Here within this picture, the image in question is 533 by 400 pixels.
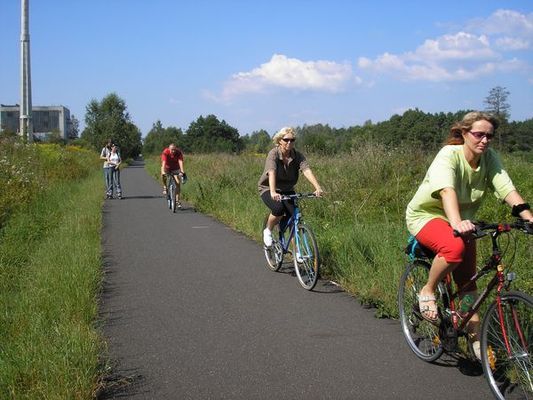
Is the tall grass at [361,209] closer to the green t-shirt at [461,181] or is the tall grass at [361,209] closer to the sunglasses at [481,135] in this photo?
the green t-shirt at [461,181]

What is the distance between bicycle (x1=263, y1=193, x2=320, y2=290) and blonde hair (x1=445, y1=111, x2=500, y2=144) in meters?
2.93

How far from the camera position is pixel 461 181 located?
161 inches

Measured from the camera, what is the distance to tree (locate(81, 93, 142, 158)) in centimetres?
7362

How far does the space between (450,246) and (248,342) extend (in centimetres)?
199

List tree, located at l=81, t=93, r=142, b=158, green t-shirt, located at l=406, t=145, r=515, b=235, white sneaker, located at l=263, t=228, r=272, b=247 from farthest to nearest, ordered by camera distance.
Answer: tree, located at l=81, t=93, r=142, b=158 < white sneaker, located at l=263, t=228, r=272, b=247 < green t-shirt, located at l=406, t=145, r=515, b=235

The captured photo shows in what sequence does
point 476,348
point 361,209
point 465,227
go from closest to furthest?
point 465,227 < point 476,348 < point 361,209

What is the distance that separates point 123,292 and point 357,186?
7.59m

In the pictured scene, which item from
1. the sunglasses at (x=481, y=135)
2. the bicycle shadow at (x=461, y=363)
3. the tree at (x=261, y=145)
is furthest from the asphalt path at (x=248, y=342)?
the tree at (x=261, y=145)

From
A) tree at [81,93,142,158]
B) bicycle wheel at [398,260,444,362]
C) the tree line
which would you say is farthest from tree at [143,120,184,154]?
bicycle wheel at [398,260,444,362]

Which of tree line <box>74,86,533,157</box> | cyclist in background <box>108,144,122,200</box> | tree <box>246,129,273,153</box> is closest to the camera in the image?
tree line <box>74,86,533,157</box>

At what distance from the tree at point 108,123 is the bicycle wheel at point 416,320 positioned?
70302 millimetres

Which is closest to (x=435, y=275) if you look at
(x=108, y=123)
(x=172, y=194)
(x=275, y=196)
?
(x=275, y=196)

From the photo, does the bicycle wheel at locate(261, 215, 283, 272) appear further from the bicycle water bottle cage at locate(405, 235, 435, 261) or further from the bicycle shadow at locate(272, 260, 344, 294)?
the bicycle water bottle cage at locate(405, 235, 435, 261)

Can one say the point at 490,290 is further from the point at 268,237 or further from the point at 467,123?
the point at 268,237
